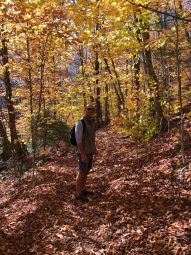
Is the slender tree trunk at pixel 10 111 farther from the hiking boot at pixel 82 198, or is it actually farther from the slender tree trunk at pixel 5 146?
the hiking boot at pixel 82 198

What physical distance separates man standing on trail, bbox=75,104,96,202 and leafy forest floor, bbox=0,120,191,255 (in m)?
0.47

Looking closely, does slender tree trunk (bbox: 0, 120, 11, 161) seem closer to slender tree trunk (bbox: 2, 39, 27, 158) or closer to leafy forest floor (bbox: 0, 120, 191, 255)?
slender tree trunk (bbox: 2, 39, 27, 158)

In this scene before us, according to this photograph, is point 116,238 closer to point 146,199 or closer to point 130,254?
point 130,254

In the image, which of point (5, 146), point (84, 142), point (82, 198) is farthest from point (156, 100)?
point (5, 146)

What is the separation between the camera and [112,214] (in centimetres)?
557

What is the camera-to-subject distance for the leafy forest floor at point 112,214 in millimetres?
4352

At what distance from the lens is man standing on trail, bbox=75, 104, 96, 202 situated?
247 inches

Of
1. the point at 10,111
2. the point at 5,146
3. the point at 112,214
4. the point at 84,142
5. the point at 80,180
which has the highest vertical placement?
the point at 10,111

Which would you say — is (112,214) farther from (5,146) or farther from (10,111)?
(5,146)

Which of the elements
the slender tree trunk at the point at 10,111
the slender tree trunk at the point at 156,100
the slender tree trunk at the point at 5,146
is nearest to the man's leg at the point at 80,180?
the slender tree trunk at the point at 10,111

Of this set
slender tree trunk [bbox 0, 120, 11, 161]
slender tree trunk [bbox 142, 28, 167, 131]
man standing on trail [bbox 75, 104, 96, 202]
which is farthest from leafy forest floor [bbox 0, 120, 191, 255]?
slender tree trunk [bbox 0, 120, 11, 161]

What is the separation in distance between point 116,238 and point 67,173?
5627 mm

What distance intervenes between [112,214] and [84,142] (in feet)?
5.78

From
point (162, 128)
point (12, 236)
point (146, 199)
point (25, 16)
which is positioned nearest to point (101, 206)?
point (146, 199)
